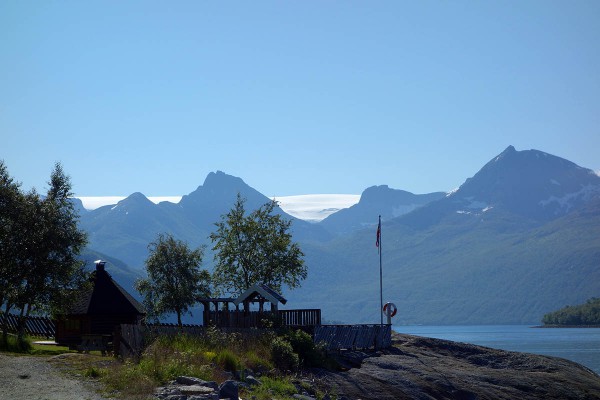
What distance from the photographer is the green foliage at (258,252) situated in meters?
67.1

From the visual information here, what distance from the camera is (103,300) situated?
65.9 m

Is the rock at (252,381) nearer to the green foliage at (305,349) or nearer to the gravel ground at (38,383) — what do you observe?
the gravel ground at (38,383)

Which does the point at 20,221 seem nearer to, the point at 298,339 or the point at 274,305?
the point at 274,305

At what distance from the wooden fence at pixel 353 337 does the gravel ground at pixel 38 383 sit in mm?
17022

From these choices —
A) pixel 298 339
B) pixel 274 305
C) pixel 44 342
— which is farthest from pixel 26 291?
pixel 298 339

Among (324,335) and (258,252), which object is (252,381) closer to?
(324,335)

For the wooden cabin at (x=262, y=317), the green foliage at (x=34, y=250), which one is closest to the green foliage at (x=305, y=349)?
the wooden cabin at (x=262, y=317)

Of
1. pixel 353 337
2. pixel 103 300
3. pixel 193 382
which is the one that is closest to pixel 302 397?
pixel 193 382

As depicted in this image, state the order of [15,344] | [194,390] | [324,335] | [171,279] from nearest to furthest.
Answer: [194,390] < [15,344] < [324,335] < [171,279]

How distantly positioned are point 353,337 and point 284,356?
11.8m

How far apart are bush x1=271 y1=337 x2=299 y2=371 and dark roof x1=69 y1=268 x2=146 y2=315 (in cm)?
2527

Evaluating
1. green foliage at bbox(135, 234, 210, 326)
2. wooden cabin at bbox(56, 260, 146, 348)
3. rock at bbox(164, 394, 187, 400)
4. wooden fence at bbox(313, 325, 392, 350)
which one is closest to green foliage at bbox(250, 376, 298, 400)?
rock at bbox(164, 394, 187, 400)

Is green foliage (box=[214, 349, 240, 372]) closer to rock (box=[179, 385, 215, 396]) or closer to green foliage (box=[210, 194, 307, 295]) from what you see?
rock (box=[179, 385, 215, 396])

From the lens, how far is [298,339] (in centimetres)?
4594
